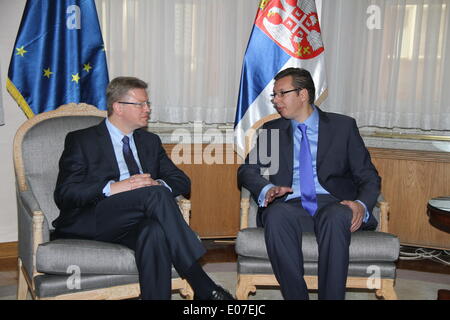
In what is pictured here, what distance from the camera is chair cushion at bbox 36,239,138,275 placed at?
2.43 metres

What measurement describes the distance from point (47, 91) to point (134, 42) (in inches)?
29.6

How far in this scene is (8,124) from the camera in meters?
3.73

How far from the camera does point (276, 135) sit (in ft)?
10.1

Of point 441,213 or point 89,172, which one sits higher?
point 89,172

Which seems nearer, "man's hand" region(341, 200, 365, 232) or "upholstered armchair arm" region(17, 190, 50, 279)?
"upholstered armchair arm" region(17, 190, 50, 279)

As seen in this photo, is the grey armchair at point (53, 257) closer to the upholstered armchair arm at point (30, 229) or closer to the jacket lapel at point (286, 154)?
the upholstered armchair arm at point (30, 229)

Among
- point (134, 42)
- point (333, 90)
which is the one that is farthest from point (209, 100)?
point (333, 90)

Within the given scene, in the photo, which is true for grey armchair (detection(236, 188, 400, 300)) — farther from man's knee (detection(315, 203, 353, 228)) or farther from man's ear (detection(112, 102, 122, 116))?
man's ear (detection(112, 102, 122, 116))

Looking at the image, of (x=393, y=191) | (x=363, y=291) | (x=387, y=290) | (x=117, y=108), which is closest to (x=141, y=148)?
(x=117, y=108)

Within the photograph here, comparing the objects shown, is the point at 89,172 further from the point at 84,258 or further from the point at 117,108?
the point at 84,258

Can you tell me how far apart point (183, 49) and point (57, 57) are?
0.94 metres

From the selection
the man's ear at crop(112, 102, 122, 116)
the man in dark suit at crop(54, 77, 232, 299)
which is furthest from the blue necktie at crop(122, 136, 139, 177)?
the man's ear at crop(112, 102, 122, 116)

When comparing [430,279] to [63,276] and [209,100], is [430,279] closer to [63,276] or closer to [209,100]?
[209,100]

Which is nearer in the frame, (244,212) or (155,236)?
(155,236)
